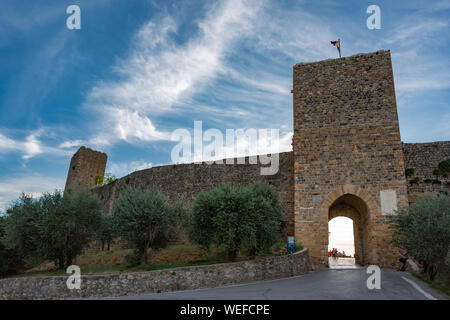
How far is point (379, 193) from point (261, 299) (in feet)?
31.3

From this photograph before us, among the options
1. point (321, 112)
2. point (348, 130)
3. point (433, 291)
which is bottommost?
point (433, 291)

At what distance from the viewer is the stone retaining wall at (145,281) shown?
9.91 m

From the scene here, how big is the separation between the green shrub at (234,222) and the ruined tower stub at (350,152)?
2956mm

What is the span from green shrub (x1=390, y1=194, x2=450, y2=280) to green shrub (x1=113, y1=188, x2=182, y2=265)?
364 inches

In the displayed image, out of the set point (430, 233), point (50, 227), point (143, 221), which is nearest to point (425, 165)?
point (430, 233)

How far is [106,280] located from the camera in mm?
9961

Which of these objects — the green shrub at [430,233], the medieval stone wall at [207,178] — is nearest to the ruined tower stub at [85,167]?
the medieval stone wall at [207,178]

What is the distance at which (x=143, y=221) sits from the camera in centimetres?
1312

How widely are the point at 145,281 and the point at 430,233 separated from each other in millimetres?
8930

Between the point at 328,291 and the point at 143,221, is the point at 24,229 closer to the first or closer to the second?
the point at 143,221

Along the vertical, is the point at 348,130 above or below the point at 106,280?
above
